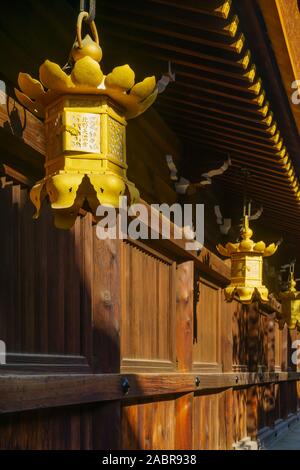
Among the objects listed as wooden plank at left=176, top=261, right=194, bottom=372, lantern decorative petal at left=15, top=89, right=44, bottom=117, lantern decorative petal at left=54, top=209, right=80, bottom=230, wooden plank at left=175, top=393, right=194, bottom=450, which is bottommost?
wooden plank at left=175, top=393, right=194, bottom=450

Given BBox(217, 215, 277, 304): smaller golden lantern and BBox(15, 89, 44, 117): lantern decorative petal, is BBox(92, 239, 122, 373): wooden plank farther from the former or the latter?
BBox(217, 215, 277, 304): smaller golden lantern

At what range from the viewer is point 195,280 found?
24.1 ft

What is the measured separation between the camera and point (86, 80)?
8.67 ft

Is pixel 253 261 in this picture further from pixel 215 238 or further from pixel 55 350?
pixel 55 350

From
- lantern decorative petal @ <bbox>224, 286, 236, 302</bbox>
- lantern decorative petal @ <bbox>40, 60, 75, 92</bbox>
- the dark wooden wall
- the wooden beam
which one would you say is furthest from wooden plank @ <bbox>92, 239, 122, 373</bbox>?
lantern decorative petal @ <bbox>224, 286, 236, 302</bbox>

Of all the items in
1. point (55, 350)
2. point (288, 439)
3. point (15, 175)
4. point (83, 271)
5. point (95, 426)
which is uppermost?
point (15, 175)

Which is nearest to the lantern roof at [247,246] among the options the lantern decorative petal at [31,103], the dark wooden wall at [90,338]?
the dark wooden wall at [90,338]

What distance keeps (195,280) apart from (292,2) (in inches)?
149

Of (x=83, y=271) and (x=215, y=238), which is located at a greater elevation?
(x=215, y=238)

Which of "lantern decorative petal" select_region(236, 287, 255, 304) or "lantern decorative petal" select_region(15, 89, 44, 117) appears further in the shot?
"lantern decorative petal" select_region(236, 287, 255, 304)

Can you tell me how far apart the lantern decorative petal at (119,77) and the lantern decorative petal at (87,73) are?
0.04m

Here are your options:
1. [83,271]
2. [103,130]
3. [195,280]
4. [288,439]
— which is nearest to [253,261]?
[195,280]

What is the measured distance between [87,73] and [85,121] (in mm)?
197

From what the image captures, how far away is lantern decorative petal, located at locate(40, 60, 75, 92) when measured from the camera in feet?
8.60
